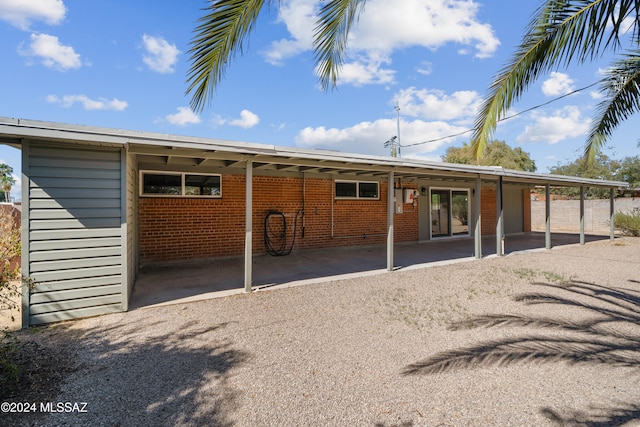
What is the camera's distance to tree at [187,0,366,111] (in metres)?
2.27

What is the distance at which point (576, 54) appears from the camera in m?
3.00

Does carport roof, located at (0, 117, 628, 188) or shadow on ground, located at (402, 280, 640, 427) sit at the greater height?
carport roof, located at (0, 117, 628, 188)

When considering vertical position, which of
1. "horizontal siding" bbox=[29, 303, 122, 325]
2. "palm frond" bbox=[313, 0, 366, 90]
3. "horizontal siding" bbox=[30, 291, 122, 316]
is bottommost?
"horizontal siding" bbox=[29, 303, 122, 325]

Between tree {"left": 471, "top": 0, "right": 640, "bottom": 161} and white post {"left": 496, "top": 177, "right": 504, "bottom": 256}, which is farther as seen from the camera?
white post {"left": 496, "top": 177, "right": 504, "bottom": 256}

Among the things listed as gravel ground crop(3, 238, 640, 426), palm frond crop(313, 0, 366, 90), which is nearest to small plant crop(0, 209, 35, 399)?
gravel ground crop(3, 238, 640, 426)

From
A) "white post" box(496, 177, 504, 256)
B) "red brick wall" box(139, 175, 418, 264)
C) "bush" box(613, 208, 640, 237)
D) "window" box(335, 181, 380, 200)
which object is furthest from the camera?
"bush" box(613, 208, 640, 237)

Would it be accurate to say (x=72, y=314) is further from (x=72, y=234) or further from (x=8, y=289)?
(x=8, y=289)

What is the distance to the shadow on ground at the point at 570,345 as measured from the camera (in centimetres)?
229

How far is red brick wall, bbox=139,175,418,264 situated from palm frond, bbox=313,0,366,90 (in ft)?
19.8

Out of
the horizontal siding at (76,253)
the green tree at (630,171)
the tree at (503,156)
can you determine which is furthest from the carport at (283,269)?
the green tree at (630,171)

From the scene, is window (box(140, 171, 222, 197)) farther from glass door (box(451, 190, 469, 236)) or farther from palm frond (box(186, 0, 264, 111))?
glass door (box(451, 190, 469, 236))

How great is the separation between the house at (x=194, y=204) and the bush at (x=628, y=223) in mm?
3930

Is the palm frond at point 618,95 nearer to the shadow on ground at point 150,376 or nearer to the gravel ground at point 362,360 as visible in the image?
the gravel ground at point 362,360

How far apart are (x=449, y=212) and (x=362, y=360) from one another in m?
10.9
